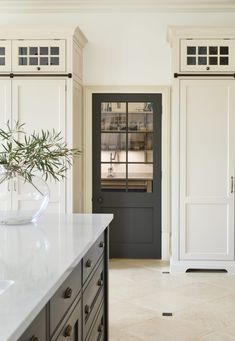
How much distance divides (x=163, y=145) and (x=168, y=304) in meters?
2.28

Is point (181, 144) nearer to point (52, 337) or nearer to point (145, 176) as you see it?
point (145, 176)

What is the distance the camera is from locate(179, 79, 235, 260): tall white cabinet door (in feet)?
17.7

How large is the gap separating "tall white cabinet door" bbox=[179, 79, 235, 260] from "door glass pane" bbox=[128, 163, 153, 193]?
2.40 feet

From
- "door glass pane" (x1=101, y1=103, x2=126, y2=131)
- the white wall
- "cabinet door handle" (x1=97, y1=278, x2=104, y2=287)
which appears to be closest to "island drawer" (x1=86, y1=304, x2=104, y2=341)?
"cabinet door handle" (x1=97, y1=278, x2=104, y2=287)

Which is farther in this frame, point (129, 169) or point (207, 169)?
point (129, 169)

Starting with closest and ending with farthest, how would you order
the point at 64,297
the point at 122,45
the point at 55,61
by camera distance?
the point at 64,297 → the point at 55,61 → the point at 122,45

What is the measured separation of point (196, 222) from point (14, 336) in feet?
14.6

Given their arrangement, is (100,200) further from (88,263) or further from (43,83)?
(88,263)

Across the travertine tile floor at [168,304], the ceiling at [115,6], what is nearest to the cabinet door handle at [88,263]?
the travertine tile floor at [168,304]

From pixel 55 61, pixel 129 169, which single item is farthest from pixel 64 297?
pixel 129 169

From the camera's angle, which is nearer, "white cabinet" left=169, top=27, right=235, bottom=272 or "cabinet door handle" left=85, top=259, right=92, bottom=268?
"cabinet door handle" left=85, top=259, right=92, bottom=268

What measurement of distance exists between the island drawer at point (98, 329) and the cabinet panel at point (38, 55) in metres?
3.10

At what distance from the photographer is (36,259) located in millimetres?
1971

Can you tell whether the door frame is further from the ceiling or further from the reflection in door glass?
the ceiling
